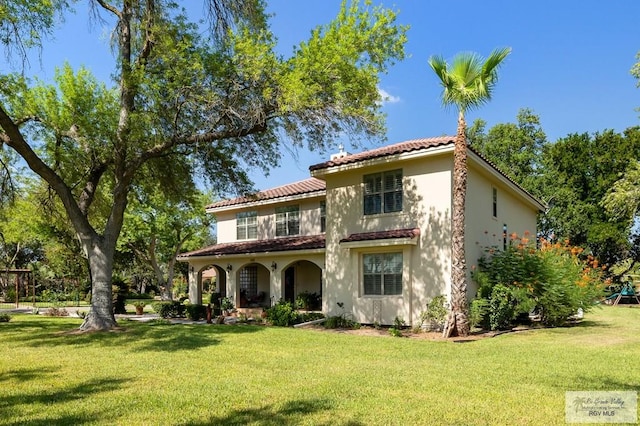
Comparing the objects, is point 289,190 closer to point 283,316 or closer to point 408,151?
point 283,316

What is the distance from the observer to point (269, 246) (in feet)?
73.9

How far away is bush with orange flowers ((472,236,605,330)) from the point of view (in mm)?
15102

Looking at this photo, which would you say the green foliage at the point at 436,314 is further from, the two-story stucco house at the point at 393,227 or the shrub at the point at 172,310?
the shrub at the point at 172,310

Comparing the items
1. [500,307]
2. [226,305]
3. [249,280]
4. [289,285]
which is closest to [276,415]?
[500,307]

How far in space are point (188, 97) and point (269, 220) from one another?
1147 centimetres

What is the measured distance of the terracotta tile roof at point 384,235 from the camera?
15.9 m

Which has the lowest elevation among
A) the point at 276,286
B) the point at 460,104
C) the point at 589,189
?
the point at 276,286

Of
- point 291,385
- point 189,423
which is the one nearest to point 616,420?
point 291,385

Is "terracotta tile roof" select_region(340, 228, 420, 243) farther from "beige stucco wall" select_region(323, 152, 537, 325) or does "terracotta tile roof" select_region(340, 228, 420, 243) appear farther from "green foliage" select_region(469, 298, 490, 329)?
"green foliage" select_region(469, 298, 490, 329)

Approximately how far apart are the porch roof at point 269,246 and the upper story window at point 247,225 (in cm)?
47

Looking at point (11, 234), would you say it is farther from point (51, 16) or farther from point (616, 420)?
point (616, 420)

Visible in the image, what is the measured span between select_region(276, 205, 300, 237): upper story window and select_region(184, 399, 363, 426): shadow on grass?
56.5 ft

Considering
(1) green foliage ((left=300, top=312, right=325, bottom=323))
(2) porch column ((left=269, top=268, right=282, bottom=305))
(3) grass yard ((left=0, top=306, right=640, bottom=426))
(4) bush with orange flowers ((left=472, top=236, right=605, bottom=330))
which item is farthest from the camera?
(2) porch column ((left=269, top=268, right=282, bottom=305))

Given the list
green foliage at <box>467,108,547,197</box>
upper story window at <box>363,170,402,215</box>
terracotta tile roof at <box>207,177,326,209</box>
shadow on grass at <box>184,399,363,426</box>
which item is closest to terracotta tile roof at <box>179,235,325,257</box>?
terracotta tile roof at <box>207,177,326,209</box>
